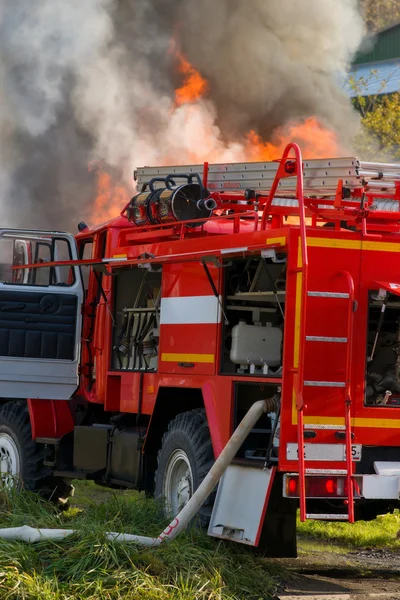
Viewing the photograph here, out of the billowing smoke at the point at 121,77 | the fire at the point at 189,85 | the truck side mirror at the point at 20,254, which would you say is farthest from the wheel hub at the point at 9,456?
the fire at the point at 189,85

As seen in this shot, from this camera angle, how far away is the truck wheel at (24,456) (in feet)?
37.4

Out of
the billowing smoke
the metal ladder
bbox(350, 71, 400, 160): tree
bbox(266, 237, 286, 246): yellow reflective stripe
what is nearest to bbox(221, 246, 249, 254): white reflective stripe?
bbox(266, 237, 286, 246): yellow reflective stripe

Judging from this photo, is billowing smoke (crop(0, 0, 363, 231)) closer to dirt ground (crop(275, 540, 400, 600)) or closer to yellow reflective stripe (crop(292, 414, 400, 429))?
dirt ground (crop(275, 540, 400, 600))

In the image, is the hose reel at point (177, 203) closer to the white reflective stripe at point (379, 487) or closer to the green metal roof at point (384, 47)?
the white reflective stripe at point (379, 487)

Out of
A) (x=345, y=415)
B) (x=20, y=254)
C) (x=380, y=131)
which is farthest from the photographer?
(x=380, y=131)

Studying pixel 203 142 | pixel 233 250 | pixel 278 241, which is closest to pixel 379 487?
pixel 278 241

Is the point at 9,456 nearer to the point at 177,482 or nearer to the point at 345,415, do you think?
the point at 177,482

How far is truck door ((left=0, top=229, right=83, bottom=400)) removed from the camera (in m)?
11.4

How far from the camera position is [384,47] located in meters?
28.5

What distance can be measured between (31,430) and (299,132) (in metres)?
7.09

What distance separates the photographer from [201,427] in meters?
8.91

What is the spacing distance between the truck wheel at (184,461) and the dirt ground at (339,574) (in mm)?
953

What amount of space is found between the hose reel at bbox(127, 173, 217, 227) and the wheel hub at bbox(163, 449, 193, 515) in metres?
2.10

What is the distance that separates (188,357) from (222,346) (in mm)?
509
